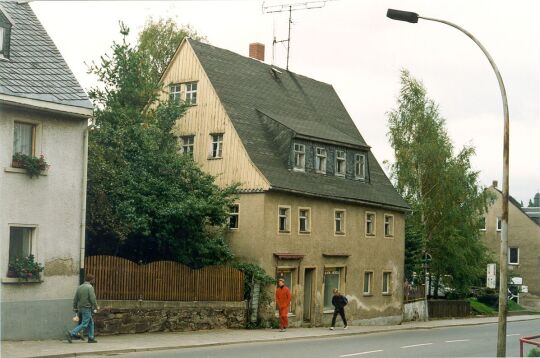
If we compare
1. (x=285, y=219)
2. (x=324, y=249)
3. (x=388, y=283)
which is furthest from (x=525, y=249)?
(x=285, y=219)

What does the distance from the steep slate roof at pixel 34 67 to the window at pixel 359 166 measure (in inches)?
797

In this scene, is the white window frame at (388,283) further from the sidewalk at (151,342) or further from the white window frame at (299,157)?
the sidewalk at (151,342)

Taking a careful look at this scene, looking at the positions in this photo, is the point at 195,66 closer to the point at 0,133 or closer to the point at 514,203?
the point at 0,133

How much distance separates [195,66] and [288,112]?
576cm

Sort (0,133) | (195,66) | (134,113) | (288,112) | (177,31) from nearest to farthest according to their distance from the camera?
(0,133) → (134,113) → (195,66) → (288,112) → (177,31)

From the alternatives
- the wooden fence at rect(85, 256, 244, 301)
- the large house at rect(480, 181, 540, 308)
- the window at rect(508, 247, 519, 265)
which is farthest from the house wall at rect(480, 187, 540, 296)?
the wooden fence at rect(85, 256, 244, 301)

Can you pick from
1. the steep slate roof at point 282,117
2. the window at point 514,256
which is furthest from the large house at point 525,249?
the steep slate roof at point 282,117

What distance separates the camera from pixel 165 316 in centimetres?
2733

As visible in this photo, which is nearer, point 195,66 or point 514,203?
point 195,66

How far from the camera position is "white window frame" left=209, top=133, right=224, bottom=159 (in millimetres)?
37156

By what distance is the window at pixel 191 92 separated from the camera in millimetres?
38438

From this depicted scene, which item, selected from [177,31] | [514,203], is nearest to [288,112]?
[177,31]

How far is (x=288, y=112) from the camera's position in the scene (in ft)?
138

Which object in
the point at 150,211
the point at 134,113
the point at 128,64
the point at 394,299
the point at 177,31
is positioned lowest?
the point at 394,299
